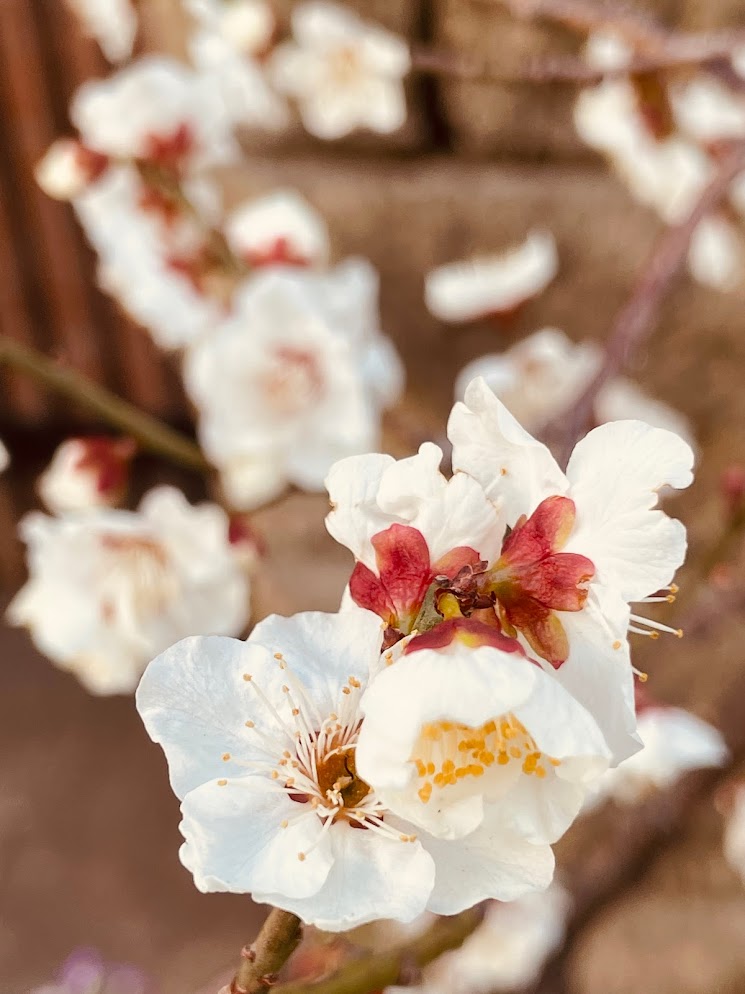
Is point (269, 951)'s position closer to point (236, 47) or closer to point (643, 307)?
point (643, 307)

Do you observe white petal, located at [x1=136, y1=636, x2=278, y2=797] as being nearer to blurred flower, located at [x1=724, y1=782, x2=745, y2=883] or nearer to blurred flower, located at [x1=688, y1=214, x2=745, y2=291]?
blurred flower, located at [x1=688, y1=214, x2=745, y2=291]

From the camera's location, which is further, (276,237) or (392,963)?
(276,237)

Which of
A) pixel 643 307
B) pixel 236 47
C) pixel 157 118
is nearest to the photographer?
pixel 643 307

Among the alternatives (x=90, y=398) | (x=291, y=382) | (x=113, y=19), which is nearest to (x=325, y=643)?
(x=90, y=398)

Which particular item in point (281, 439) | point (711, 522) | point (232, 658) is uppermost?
point (232, 658)

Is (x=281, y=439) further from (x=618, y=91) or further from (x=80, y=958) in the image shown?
(x=80, y=958)

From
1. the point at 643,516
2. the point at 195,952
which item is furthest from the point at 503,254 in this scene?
the point at 195,952

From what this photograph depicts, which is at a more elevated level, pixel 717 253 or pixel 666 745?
pixel 717 253
